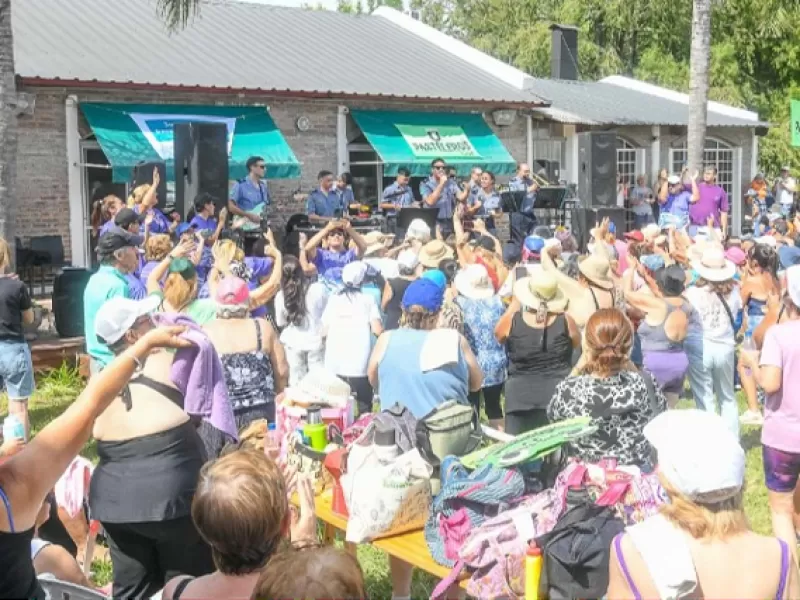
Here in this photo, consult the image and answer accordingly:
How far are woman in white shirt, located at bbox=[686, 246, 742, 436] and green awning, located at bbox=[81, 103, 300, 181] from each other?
9632mm

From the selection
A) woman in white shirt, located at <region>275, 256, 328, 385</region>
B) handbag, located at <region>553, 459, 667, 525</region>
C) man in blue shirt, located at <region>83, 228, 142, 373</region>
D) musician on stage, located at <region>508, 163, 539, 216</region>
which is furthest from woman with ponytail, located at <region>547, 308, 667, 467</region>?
musician on stage, located at <region>508, 163, 539, 216</region>

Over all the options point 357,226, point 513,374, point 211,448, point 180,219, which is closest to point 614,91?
point 357,226

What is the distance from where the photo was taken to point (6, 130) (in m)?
10.2

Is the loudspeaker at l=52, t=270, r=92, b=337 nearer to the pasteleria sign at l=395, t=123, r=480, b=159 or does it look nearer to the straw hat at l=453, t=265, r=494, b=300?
the straw hat at l=453, t=265, r=494, b=300

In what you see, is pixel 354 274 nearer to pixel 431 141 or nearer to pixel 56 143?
pixel 56 143

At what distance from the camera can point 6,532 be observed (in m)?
2.67

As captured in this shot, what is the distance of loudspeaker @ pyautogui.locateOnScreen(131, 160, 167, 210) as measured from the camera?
535 inches

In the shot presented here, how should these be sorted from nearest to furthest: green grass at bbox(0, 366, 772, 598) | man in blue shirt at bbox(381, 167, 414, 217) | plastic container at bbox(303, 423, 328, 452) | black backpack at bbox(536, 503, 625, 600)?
black backpack at bbox(536, 503, 625, 600)
plastic container at bbox(303, 423, 328, 452)
green grass at bbox(0, 366, 772, 598)
man in blue shirt at bbox(381, 167, 414, 217)

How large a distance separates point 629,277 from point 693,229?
10003mm

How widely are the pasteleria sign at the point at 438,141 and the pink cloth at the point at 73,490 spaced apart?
45.0 feet

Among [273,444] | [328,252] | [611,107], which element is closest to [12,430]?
[273,444]

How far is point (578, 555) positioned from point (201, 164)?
9121 millimetres

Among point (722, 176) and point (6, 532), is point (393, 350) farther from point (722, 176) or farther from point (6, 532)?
point (722, 176)

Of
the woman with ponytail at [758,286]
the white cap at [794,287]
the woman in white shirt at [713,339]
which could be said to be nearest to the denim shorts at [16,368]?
the woman in white shirt at [713,339]
